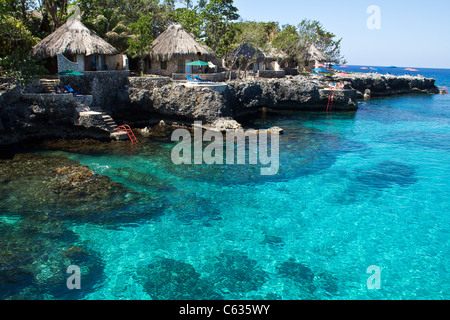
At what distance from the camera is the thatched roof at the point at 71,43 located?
28.2 meters

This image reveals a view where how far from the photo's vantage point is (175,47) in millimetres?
34625

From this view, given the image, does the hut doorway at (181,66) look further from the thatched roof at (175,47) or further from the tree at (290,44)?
the tree at (290,44)

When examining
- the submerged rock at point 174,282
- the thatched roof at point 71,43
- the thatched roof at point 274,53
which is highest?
the thatched roof at point 274,53

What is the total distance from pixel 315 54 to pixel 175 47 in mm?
36799

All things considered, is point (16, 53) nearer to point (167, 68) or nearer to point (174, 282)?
point (167, 68)

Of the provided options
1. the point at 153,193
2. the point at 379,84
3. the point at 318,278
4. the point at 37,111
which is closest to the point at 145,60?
the point at 37,111

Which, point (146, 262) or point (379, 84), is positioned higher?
point (379, 84)

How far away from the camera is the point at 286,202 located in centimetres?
1684

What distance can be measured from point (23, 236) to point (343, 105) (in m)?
41.7

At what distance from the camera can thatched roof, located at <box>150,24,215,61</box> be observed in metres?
34.5

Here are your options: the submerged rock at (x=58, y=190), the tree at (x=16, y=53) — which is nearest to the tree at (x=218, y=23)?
the tree at (x=16, y=53)

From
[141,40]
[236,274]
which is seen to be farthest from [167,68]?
[236,274]

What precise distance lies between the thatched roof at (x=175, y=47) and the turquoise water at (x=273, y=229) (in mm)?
14173
